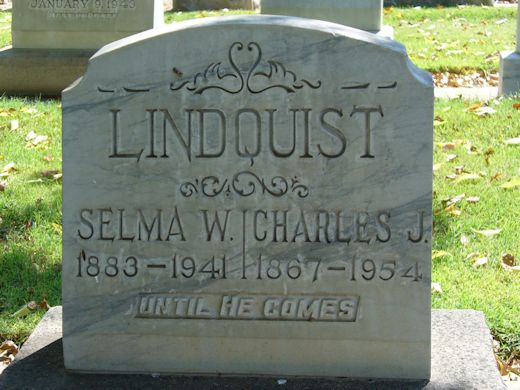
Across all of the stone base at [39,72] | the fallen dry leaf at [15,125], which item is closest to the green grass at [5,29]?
the stone base at [39,72]

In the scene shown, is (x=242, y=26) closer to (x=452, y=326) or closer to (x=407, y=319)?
(x=407, y=319)

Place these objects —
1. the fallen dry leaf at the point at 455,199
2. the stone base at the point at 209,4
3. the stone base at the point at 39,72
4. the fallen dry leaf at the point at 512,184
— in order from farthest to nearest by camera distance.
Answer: the stone base at the point at 209,4
the stone base at the point at 39,72
the fallen dry leaf at the point at 512,184
the fallen dry leaf at the point at 455,199

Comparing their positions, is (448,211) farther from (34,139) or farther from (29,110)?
(29,110)

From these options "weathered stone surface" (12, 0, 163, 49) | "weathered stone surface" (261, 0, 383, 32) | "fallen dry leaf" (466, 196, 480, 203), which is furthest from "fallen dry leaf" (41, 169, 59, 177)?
"weathered stone surface" (12, 0, 163, 49)

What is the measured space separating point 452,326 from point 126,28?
6.22 meters

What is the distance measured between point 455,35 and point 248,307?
960 centimetres

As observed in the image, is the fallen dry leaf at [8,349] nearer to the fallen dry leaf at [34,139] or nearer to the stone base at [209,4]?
the fallen dry leaf at [34,139]

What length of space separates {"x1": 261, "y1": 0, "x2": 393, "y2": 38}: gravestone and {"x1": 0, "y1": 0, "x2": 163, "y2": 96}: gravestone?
135 centimetres

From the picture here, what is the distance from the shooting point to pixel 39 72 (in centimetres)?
945

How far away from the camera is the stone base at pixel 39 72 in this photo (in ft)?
30.8

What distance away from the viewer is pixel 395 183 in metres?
3.52

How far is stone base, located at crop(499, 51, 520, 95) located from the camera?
8.80 meters

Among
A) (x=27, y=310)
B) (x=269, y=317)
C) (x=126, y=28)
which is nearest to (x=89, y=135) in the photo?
(x=269, y=317)

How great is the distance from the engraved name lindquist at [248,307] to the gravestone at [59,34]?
607 centimetres
